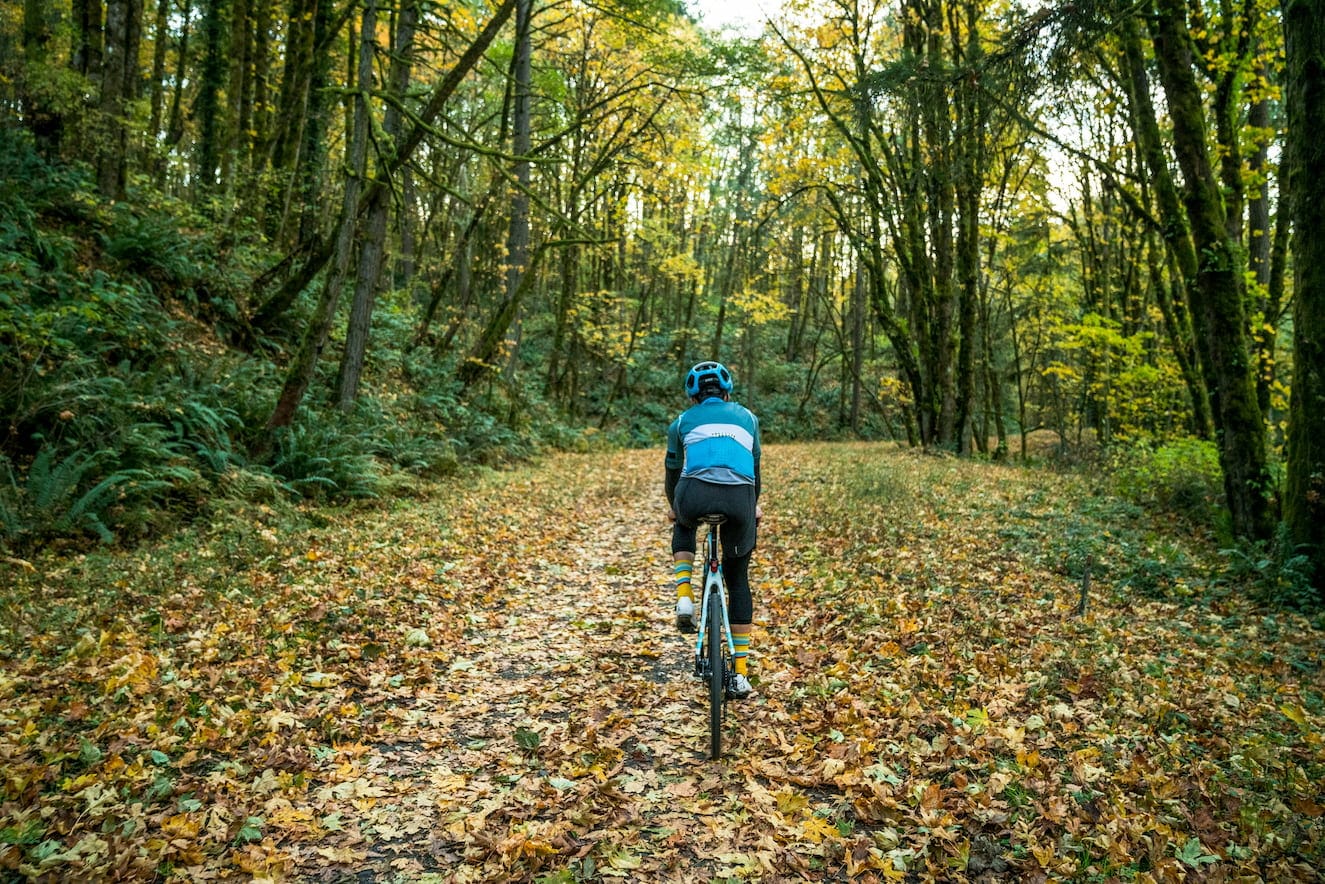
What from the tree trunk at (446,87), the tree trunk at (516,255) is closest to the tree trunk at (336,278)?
the tree trunk at (446,87)

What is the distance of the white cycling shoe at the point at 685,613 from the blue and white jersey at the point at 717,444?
89 cm

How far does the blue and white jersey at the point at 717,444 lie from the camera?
4.86 meters

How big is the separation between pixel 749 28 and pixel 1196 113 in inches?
620

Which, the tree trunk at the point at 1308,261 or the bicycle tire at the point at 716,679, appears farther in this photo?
the tree trunk at the point at 1308,261

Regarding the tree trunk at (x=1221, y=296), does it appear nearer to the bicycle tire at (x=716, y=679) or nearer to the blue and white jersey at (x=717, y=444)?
the blue and white jersey at (x=717, y=444)

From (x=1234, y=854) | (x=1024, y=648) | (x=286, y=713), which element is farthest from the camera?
(x=1024, y=648)

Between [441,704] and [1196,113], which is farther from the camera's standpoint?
[1196,113]

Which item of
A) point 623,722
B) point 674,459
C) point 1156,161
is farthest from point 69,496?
point 1156,161

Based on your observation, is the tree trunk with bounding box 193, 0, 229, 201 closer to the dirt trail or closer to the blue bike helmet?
the dirt trail

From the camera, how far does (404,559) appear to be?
805cm

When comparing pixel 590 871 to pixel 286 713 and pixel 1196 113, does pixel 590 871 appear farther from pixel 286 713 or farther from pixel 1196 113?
pixel 1196 113

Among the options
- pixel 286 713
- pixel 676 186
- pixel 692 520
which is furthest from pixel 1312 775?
pixel 676 186

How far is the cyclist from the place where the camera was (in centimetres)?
483

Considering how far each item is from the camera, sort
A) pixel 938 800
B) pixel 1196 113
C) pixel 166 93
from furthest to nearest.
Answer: pixel 166 93 < pixel 1196 113 < pixel 938 800
